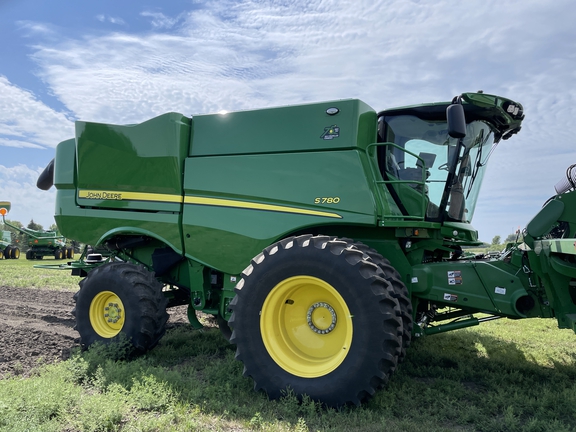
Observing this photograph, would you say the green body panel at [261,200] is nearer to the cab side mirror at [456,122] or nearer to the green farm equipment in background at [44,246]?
the cab side mirror at [456,122]

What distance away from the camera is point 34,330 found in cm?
703

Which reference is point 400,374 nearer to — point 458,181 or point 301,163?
point 458,181

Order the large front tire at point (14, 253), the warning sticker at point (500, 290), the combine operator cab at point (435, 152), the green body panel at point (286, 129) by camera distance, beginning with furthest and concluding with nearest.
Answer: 1. the large front tire at point (14, 253)
2. the combine operator cab at point (435, 152)
3. the green body panel at point (286, 129)
4. the warning sticker at point (500, 290)

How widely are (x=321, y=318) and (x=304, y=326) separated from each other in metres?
0.22

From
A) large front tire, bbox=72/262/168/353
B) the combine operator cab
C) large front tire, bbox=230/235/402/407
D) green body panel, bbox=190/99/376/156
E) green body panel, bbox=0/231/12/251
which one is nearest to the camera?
large front tire, bbox=230/235/402/407

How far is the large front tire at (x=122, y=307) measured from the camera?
578 cm

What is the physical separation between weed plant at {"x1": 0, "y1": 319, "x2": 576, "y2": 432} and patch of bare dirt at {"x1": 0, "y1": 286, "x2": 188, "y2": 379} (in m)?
0.61

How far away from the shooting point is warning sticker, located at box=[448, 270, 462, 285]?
16.2ft

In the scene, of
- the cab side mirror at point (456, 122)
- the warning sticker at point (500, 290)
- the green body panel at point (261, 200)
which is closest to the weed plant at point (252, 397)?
the warning sticker at point (500, 290)

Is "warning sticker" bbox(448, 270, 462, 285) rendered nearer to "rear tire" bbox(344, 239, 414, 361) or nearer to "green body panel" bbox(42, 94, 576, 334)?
"green body panel" bbox(42, 94, 576, 334)

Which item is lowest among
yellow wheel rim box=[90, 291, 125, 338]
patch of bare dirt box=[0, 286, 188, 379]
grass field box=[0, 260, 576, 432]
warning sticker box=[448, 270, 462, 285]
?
patch of bare dirt box=[0, 286, 188, 379]

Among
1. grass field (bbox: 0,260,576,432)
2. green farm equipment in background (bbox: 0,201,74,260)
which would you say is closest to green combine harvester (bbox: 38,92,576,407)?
grass field (bbox: 0,260,576,432)

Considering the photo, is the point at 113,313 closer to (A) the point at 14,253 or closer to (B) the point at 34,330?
(B) the point at 34,330

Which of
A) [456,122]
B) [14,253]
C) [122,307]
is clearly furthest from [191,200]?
[14,253]
